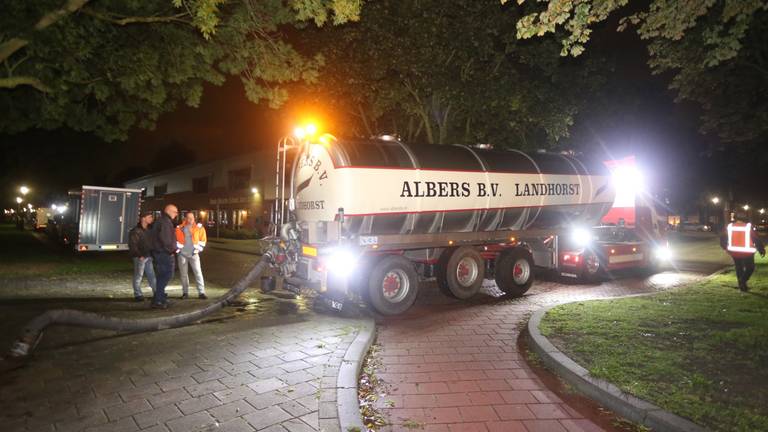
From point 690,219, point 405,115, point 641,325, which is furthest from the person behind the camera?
point 690,219

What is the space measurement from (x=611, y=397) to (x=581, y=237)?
8.63 m

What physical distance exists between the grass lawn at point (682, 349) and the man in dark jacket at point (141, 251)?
7231 millimetres

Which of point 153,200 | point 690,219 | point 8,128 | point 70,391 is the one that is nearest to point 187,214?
point 70,391

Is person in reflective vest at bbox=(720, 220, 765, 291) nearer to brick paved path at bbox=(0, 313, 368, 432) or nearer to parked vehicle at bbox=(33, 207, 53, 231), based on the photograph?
brick paved path at bbox=(0, 313, 368, 432)

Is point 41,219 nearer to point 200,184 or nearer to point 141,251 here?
point 200,184

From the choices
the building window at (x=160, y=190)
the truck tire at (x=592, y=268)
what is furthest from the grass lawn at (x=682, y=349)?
the building window at (x=160, y=190)

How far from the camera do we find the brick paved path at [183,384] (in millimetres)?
4035

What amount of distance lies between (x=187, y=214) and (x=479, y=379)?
24.4ft

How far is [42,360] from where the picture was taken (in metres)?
5.53

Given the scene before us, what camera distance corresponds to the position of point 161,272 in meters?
8.60

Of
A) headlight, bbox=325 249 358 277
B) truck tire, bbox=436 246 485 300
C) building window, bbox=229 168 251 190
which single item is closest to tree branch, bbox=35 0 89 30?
headlight, bbox=325 249 358 277

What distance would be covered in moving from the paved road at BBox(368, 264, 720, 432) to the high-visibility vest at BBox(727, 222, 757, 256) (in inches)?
206

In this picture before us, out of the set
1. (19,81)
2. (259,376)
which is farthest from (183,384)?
(19,81)

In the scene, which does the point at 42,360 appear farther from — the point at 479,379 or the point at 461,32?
the point at 461,32
